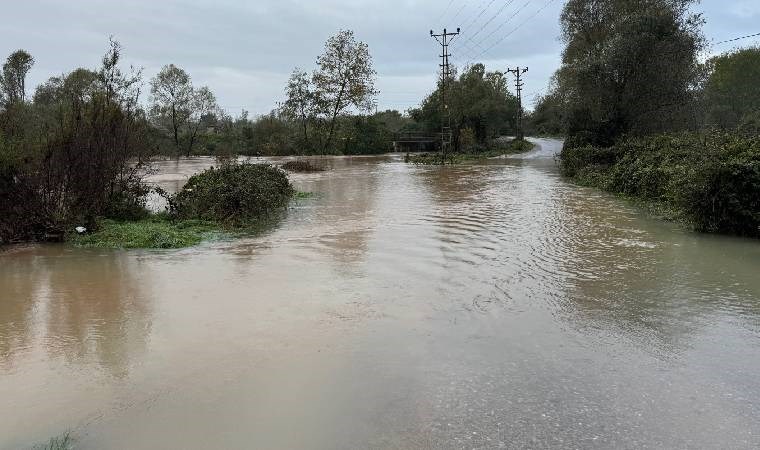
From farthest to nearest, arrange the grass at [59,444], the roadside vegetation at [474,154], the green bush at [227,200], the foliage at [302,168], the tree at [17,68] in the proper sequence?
the tree at [17,68]
the roadside vegetation at [474,154]
the foliage at [302,168]
the green bush at [227,200]
the grass at [59,444]

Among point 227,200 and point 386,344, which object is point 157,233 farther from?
point 386,344

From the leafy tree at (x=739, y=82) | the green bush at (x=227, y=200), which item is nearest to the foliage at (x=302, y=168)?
the green bush at (x=227, y=200)

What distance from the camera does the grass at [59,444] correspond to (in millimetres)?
3885

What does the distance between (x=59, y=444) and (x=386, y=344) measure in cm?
302

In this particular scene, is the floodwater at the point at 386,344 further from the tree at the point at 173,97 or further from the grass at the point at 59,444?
the tree at the point at 173,97

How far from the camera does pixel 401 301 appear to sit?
7453 millimetres

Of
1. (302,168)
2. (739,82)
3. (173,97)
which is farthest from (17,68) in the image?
(739,82)

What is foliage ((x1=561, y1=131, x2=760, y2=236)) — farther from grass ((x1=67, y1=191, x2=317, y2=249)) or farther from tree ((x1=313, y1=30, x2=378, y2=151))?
tree ((x1=313, y1=30, x2=378, y2=151))

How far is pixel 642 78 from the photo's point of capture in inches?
1009

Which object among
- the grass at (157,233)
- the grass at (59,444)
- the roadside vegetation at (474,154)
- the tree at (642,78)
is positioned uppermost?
the tree at (642,78)

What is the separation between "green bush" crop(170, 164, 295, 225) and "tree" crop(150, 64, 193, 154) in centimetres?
4849

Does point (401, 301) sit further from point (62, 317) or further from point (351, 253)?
point (62, 317)

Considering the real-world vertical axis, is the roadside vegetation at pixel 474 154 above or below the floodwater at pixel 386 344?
above

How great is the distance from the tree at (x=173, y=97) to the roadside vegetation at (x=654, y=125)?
3884cm
